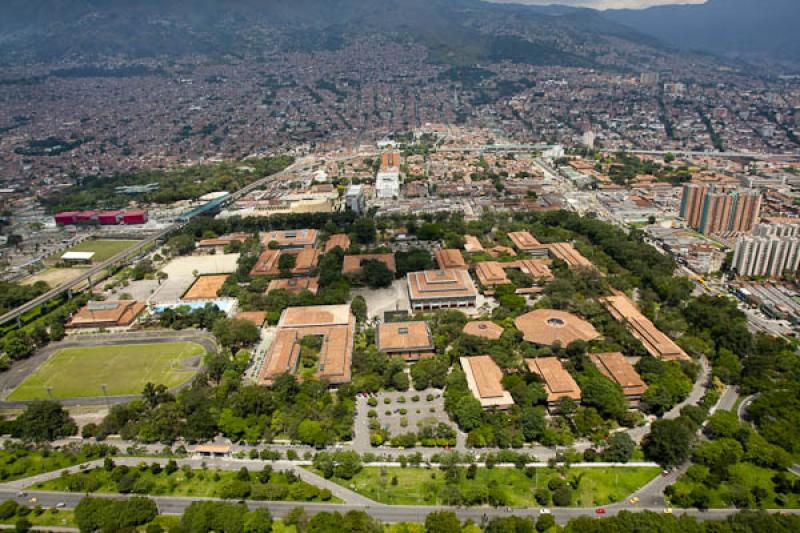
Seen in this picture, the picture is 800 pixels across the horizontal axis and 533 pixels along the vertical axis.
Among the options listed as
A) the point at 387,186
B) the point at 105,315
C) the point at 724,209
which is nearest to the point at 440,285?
the point at 105,315

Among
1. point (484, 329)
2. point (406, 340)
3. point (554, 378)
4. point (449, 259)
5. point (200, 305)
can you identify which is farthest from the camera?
point (449, 259)

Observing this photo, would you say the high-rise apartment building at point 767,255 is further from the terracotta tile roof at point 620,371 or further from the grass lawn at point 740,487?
the grass lawn at point 740,487

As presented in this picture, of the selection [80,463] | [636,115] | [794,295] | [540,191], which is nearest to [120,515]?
[80,463]

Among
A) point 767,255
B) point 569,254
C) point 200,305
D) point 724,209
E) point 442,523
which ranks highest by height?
point 724,209

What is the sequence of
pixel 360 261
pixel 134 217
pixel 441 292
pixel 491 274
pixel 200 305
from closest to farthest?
1. pixel 441 292
2. pixel 200 305
3. pixel 491 274
4. pixel 360 261
5. pixel 134 217

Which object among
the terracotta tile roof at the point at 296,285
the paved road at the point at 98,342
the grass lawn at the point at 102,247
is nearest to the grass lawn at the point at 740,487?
the terracotta tile roof at the point at 296,285

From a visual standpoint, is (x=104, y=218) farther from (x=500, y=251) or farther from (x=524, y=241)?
(x=524, y=241)
